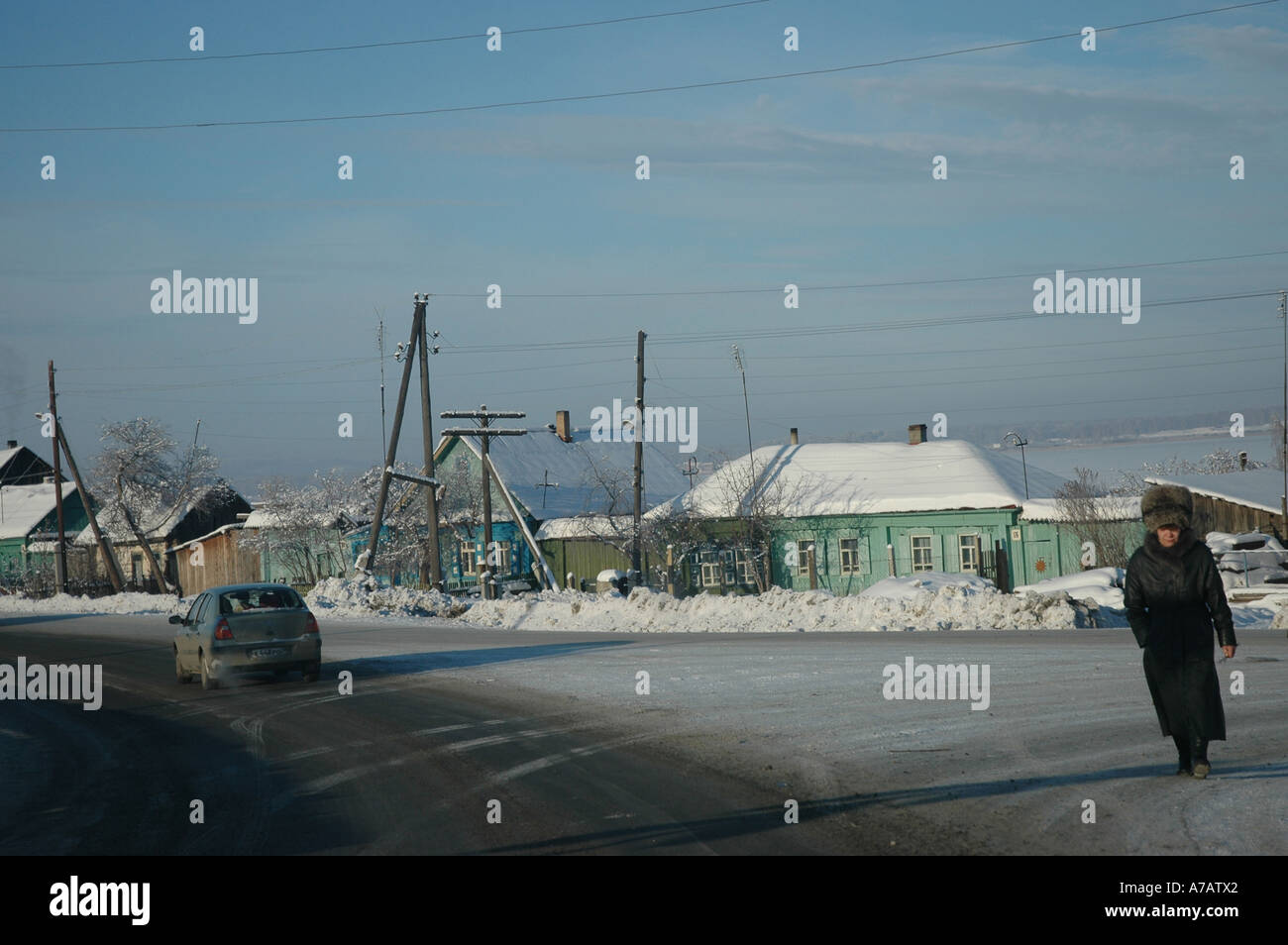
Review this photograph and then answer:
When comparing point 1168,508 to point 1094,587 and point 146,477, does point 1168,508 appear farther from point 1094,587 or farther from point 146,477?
point 146,477

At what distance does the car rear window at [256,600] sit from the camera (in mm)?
17625

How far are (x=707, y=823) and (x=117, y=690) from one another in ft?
45.9

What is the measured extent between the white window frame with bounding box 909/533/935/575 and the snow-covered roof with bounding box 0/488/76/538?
59.9 m

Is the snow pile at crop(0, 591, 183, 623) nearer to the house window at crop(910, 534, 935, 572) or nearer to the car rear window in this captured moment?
the car rear window

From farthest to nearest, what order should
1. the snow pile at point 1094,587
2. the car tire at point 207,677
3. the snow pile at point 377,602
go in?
the snow pile at point 377,602, the snow pile at point 1094,587, the car tire at point 207,677

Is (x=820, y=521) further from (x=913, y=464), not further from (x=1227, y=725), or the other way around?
(x=1227, y=725)

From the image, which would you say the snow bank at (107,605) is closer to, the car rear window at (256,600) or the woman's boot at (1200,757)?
the car rear window at (256,600)

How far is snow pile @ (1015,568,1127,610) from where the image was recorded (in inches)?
1100

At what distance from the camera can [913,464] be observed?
49.5m

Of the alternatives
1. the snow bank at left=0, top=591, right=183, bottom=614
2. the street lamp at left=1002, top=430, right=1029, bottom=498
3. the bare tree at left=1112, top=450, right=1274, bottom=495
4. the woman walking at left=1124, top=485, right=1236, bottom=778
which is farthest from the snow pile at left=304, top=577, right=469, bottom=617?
the woman walking at left=1124, top=485, right=1236, bottom=778

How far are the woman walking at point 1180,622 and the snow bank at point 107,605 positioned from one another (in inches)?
1478

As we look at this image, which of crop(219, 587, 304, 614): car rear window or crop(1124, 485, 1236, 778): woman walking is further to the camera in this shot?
crop(219, 587, 304, 614): car rear window

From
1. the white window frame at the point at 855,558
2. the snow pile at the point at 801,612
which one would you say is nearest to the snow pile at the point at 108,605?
the snow pile at the point at 801,612
